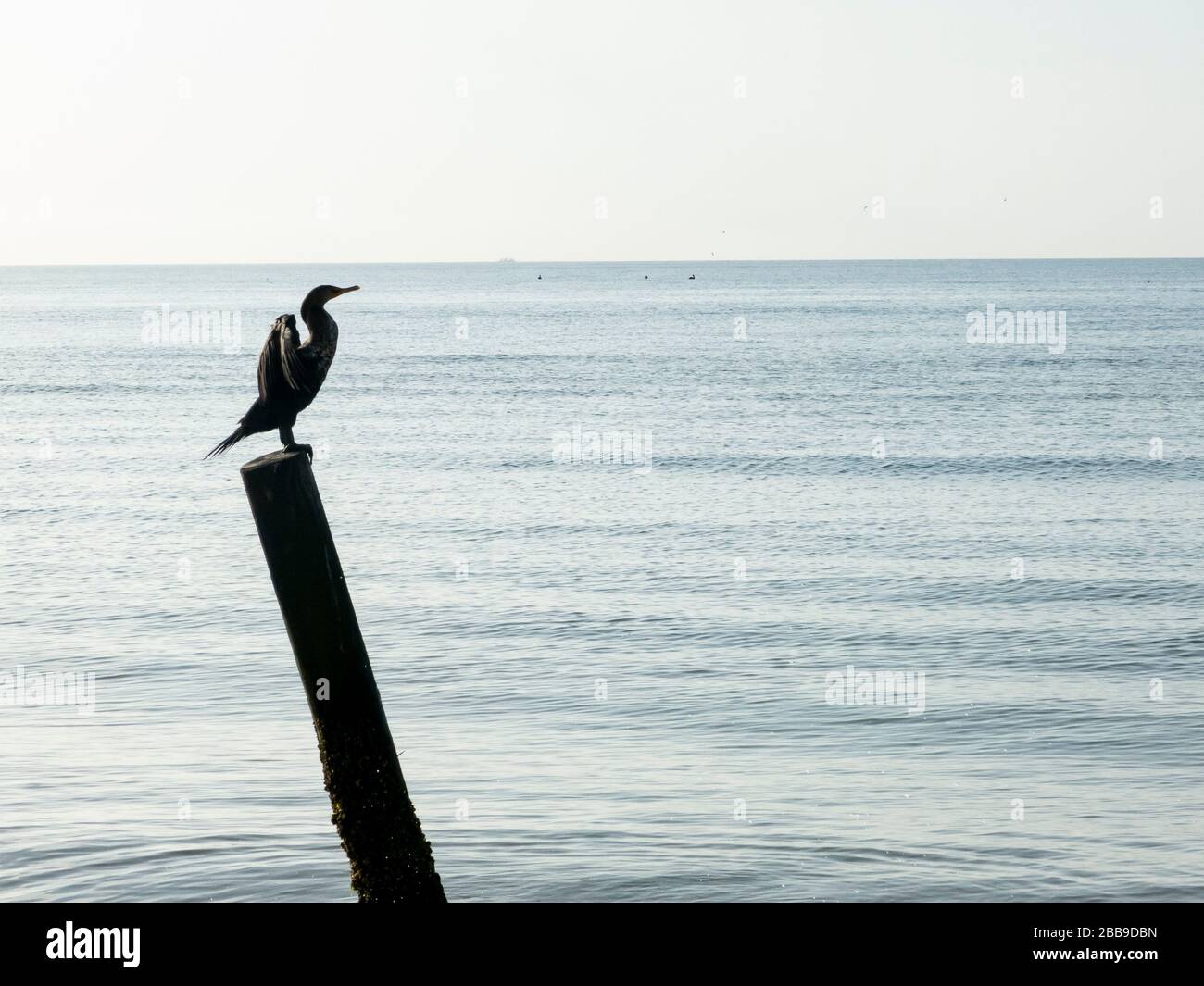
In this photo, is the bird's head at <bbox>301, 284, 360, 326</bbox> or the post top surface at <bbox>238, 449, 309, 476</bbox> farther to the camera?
the bird's head at <bbox>301, 284, 360, 326</bbox>

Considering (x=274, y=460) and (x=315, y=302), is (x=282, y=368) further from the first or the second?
(x=274, y=460)

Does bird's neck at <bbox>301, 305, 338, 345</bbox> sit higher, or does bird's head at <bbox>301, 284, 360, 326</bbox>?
bird's head at <bbox>301, 284, 360, 326</bbox>

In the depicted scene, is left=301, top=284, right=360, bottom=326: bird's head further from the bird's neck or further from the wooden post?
the wooden post

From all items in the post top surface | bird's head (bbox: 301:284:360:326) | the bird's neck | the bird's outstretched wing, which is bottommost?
the post top surface

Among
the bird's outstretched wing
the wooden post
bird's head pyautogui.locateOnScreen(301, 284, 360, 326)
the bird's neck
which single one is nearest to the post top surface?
the wooden post

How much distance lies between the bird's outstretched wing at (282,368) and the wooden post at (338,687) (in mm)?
838

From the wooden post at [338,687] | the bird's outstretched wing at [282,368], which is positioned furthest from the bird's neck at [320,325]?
the wooden post at [338,687]

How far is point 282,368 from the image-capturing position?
6230 millimetres

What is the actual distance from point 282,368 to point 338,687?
5.14 ft

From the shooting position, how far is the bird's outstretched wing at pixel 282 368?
20.3 feet

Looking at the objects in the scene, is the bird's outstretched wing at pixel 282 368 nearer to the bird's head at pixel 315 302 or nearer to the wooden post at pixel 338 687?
the bird's head at pixel 315 302

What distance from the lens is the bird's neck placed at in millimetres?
6512

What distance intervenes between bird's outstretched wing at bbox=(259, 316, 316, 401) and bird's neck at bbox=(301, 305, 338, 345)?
0.19 m
